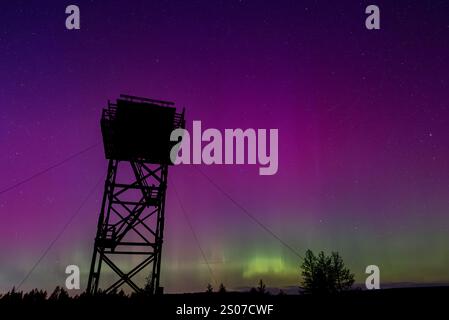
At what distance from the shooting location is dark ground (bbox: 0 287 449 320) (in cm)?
610

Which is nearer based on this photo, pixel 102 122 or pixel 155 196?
pixel 102 122

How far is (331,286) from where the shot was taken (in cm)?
4459

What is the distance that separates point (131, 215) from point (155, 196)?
1255 mm
